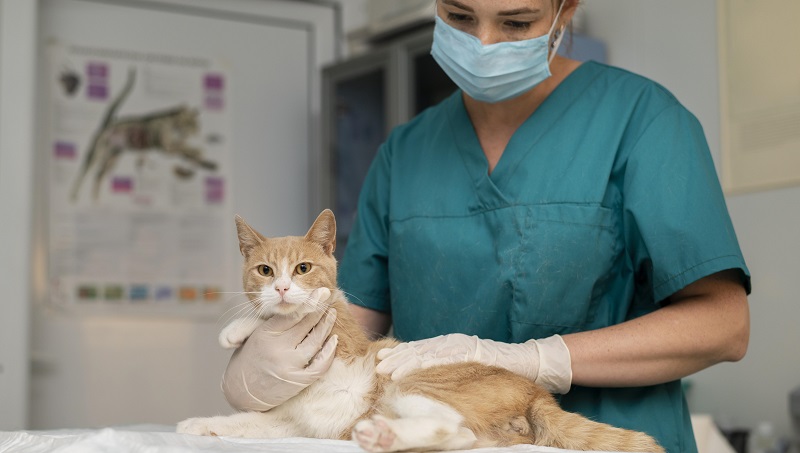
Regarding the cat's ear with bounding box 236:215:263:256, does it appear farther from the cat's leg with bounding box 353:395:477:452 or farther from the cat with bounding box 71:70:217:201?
the cat with bounding box 71:70:217:201

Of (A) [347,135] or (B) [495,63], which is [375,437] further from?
(A) [347,135]

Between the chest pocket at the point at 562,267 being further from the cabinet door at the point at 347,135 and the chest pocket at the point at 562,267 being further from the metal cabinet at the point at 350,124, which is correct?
the cabinet door at the point at 347,135

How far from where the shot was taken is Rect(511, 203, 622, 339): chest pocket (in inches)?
53.6

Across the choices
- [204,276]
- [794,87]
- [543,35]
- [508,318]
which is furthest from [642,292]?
→ [204,276]

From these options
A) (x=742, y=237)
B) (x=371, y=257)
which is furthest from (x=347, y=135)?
(x=371, y=257)

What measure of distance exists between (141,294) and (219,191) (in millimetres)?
532

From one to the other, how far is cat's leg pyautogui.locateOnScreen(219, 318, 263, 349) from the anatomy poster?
2028 millimetres

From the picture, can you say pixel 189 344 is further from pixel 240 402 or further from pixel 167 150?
pixel 240 402

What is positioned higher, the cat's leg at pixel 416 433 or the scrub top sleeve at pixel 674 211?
the scrub top sleeve at pixel 674 211

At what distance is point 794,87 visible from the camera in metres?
2.40

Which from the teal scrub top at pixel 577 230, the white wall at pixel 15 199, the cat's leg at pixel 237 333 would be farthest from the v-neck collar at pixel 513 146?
the white wall at pixel 15 199

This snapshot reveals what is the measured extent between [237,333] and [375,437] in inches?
18.4

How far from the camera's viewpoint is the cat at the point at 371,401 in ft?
3.54

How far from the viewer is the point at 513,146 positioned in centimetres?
152
